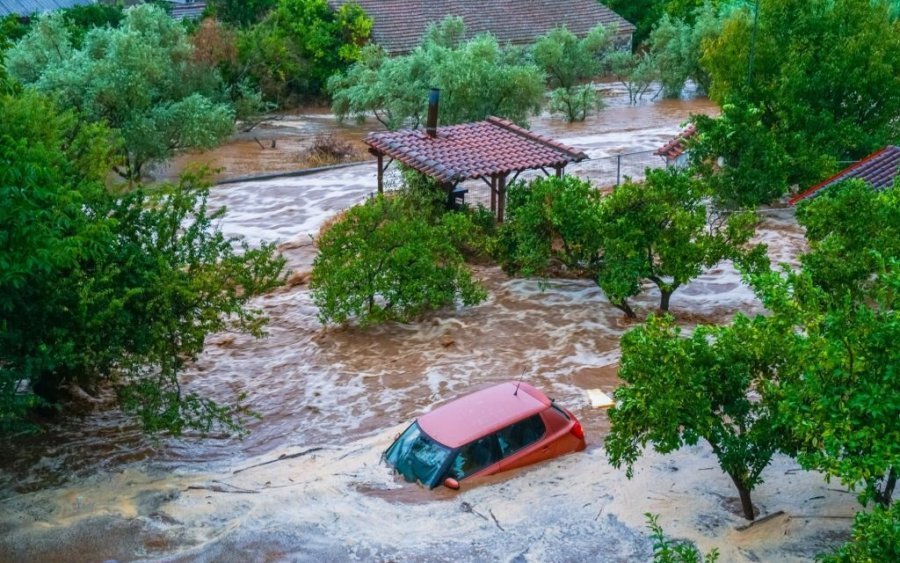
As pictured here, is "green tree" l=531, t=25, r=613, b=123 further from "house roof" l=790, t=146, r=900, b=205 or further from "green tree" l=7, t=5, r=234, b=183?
"house roof" l=790, t=146, r=900, b=205

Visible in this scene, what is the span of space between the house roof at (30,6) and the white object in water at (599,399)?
39.0 metres

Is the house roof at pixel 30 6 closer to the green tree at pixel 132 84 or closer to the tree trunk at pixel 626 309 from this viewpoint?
the green tree at pixel 132 84

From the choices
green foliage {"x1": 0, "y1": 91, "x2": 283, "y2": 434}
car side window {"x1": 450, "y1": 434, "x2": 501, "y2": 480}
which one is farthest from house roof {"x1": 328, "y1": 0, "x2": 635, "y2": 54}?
car side window {"x1": 450, "y1": 434, "x2": 501, "y2": 480}

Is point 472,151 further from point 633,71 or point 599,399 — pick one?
point 633,71

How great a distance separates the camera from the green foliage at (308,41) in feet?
156

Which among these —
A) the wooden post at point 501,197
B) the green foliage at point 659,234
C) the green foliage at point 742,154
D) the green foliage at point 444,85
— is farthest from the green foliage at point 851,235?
the green foliage at point 444,85

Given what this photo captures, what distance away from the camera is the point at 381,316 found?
20.5m

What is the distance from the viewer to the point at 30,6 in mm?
48094

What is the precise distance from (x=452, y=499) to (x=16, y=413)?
560 cm

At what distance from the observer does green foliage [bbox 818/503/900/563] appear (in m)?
7.67

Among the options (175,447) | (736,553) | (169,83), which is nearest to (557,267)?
(175,447)

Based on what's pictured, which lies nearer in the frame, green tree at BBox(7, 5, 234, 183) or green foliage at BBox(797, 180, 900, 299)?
green foliage at BBox(797, 180, 900, 299)

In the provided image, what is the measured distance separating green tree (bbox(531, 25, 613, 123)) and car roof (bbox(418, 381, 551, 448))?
3391 cm

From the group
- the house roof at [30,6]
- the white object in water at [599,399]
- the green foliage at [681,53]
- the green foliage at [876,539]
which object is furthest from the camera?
the green foliage at [681,53]
